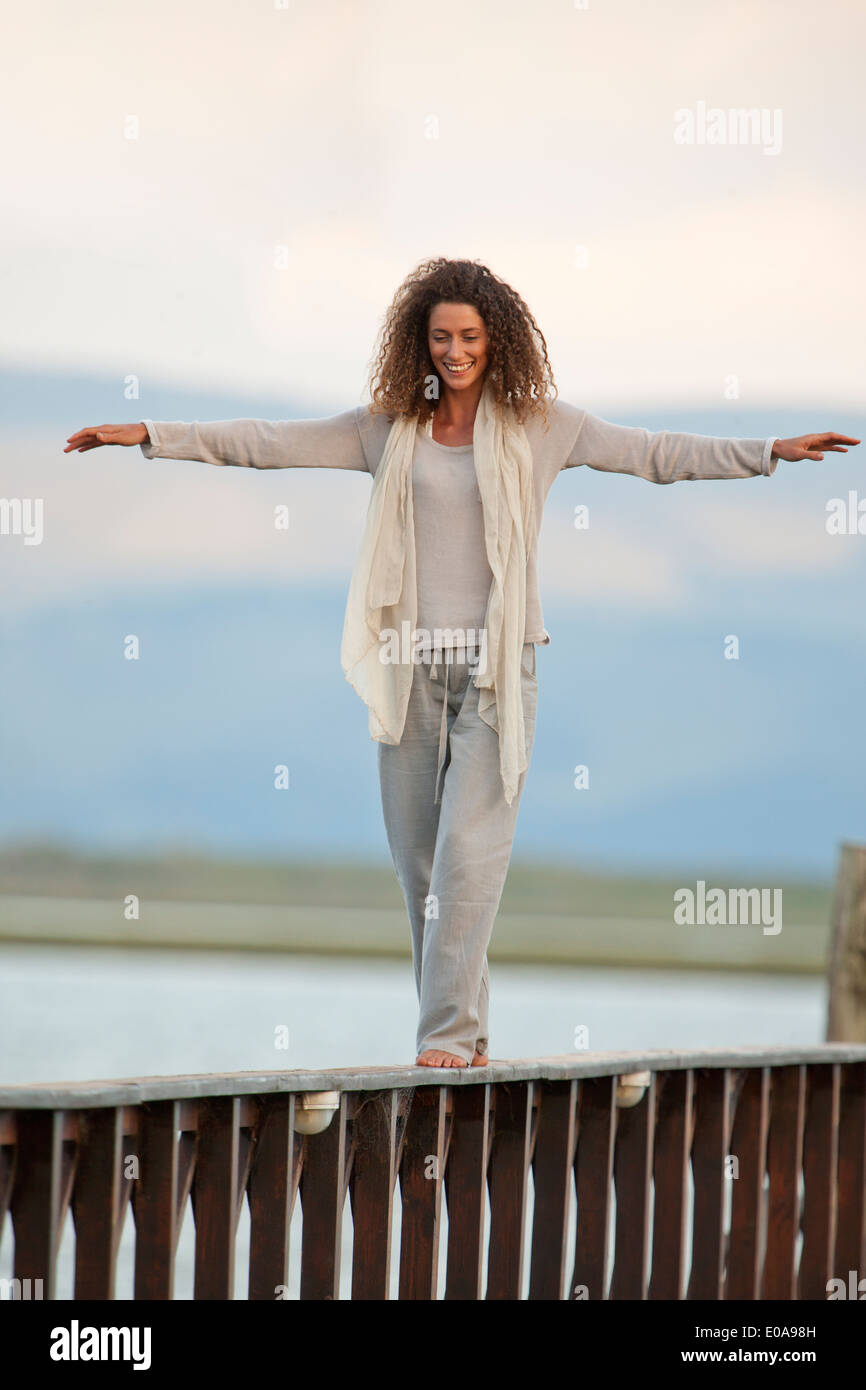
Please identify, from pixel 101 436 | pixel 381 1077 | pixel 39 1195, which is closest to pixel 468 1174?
pixel 381 1077

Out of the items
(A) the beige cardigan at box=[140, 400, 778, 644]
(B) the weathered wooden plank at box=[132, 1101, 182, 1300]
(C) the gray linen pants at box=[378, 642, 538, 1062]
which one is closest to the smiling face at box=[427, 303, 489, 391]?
(A) the beige cardigan at box=[140, 400, 778, 644]

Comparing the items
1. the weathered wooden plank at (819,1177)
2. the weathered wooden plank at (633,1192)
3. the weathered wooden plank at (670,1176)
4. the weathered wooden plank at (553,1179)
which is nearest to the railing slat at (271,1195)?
the weathered wooden plank at (553,1179)

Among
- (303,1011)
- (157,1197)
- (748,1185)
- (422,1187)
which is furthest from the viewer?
(303,1011)

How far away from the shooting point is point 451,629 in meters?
3.71

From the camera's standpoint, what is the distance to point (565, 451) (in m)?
3.78

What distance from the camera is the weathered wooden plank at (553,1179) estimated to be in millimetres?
3744

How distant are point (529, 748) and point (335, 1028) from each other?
49.3 ft

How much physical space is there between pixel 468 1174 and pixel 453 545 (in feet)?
4.49

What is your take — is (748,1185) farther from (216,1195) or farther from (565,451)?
(565,451)

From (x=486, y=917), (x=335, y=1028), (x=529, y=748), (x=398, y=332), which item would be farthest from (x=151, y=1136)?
(x=335, y=1028)

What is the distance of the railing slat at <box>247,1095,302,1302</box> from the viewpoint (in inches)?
123

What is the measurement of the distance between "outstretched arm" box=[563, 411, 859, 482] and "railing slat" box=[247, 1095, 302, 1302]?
5.24 feet

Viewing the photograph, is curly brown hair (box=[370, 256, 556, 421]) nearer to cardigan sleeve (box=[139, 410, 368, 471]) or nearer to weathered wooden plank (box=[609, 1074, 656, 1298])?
cardigan sleeve (box=[139, 410, 368, 471])

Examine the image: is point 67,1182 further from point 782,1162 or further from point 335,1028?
point 335,1028
